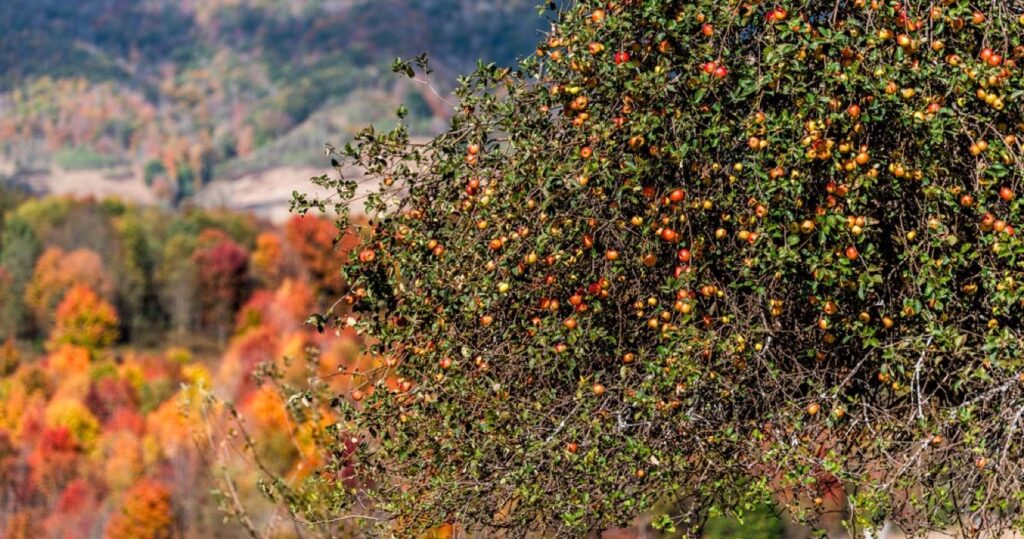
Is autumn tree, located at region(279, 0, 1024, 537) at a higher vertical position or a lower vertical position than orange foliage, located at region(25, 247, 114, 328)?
lower

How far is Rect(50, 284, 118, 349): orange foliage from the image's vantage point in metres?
109

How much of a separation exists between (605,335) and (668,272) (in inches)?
14.5

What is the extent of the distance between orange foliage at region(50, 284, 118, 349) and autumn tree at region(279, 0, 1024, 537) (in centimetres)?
11040

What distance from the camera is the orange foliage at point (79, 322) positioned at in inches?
4274

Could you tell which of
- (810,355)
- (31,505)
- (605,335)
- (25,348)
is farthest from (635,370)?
(25,348)

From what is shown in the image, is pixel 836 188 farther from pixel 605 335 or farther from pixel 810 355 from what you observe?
pixel 605 335

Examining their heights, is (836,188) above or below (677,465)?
above

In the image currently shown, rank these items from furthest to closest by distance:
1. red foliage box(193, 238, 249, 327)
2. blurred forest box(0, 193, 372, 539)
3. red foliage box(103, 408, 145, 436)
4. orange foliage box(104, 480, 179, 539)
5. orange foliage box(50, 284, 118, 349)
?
red foliage box(193, 238, 249, 327) < orange foliage box(50, 284, 118, 349) < red foliage box(103, 408, 145, 436) < blurred forest box(0, 193, 372, 539) < orange foliage box(104, 480, 179, 539)

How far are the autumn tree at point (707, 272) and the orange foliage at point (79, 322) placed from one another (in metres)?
110

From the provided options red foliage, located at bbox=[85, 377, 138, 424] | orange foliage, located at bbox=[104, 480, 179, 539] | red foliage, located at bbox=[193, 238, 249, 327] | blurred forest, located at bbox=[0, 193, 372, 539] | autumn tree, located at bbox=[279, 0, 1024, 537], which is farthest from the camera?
red foliage, located at bbox=[193, 238, 249, 327]

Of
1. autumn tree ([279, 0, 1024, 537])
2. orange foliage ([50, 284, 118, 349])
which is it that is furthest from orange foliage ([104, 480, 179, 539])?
autumn tree ([279, 0, 1024, 537])

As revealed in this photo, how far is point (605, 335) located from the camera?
4840 millimetres

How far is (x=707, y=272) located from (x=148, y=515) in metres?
67.5

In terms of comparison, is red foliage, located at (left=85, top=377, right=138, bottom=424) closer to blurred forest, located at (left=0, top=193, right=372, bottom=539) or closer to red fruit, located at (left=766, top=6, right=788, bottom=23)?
blurred forest, located at (left=0, top=193, right=372, bottom=539)
